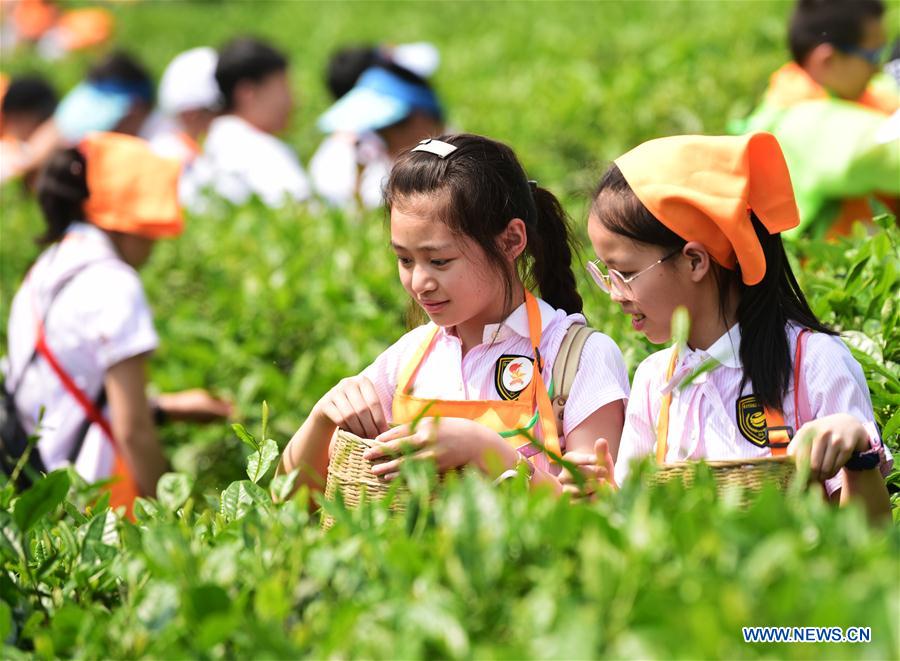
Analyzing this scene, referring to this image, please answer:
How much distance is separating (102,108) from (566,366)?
6462mm

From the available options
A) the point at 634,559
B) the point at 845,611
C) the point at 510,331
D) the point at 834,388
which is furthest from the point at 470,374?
the point at 845,611

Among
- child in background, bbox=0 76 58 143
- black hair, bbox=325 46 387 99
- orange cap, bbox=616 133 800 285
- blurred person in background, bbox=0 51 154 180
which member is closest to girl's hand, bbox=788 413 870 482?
orange cap, bbox=616 133 800 285

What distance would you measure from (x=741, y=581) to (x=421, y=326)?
1497mm

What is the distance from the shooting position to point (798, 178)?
397 cm

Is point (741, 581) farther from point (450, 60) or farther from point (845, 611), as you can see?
point (450, 60)

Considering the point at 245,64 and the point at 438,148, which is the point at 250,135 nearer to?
the point at 245,64

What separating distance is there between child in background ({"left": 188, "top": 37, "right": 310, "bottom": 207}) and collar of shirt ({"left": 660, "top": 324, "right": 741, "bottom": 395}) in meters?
3.84

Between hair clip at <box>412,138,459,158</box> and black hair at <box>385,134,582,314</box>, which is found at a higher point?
hair clip at <box>412,138,459,158</box>

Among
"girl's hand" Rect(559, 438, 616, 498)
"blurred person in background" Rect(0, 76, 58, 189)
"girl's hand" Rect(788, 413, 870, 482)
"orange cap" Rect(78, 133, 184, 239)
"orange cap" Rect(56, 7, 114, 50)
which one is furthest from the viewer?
"orange cap" Rect(56, 7, 114, 50)

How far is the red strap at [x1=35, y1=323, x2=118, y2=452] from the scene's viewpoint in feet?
12.8

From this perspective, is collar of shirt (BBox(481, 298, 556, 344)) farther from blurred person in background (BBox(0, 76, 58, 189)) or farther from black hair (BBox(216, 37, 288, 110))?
blurred person in background (BBox(0, 76, 58, 189))

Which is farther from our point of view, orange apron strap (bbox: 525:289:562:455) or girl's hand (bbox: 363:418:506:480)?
orange apron strap (bbox: 525:289:562:455)

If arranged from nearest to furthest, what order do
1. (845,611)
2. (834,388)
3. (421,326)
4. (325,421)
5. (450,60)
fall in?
(845,611) → (834,388) → (325,421) → (421,326) → (450,60)

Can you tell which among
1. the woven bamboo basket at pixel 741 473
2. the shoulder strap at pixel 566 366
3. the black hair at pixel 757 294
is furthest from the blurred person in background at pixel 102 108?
the woven bamboo basket at pixel 741 473
